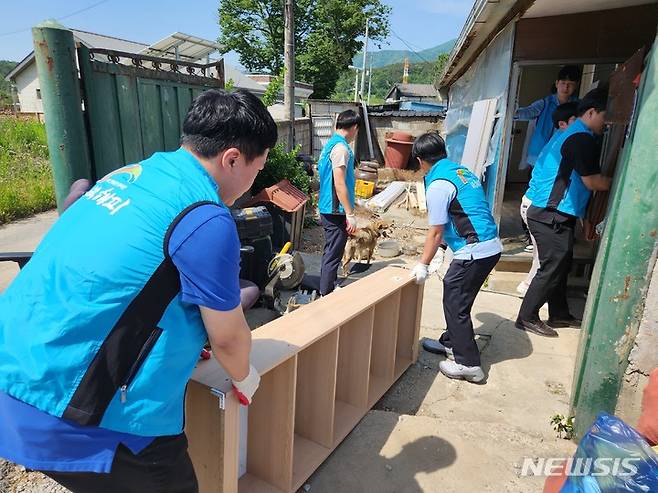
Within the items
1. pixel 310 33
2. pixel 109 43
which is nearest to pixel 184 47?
pixel 109 43

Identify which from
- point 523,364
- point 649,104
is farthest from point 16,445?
point 523,364

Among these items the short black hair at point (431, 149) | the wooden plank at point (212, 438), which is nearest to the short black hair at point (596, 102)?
the short black hair at point (431, 149)

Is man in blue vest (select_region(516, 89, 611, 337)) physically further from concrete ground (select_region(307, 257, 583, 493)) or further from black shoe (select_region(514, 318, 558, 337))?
concrete ground (select_region(307, 257, 583, 493))

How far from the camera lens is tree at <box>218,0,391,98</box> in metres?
31.2

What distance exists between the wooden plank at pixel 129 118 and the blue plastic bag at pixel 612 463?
3.52 m

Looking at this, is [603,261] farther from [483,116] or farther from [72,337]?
[483,116]

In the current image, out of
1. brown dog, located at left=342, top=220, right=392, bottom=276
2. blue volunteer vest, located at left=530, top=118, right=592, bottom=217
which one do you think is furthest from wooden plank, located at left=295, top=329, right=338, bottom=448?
brown dog, located at left=342, top=220, right=392, bottom=276

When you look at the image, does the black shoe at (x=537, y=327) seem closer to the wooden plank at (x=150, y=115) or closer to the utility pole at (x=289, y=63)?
the wooden plank at (x=150, y=115)

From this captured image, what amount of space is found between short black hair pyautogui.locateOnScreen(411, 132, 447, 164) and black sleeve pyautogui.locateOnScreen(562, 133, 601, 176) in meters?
1.25

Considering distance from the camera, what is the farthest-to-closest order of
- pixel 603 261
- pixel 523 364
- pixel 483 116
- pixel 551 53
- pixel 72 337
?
pixel 483 116, pixel 551 53, pixel 523 364, pixel 603 261, pixel 72 337

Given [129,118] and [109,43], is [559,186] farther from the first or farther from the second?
[109,43]

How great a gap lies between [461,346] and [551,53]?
3513 mm

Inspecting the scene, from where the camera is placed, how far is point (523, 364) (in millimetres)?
3703

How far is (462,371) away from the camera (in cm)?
340
